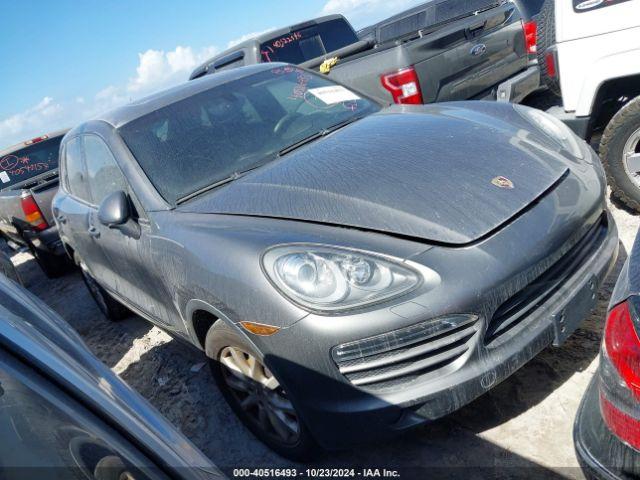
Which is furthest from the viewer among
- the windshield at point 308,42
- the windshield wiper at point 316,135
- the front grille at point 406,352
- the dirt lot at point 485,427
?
the windshield at point 308,42

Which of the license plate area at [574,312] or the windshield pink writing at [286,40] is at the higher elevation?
the windshield pink writing at [286,40]

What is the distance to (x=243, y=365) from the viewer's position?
2.46 metres

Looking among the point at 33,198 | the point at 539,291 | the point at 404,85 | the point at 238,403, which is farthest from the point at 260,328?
the point at 33,198

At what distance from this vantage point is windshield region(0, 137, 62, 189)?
754 centimetres

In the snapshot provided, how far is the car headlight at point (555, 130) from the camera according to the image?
8.97 ft

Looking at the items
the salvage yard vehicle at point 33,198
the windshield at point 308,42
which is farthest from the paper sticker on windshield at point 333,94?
the salvage yard vehicle at point 33,198

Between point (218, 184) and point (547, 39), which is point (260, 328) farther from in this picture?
point (547, 39)

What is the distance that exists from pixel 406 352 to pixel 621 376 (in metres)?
0.74

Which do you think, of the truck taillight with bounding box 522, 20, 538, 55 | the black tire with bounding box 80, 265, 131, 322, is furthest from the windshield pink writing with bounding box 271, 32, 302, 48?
the black tire with bounding box 80, 265, 131, 322

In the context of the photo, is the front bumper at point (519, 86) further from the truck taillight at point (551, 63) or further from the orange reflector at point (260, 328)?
the orange reflector at point (260, 328)

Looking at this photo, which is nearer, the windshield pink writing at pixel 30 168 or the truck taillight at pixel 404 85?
the truck taillight at pixel 404 85

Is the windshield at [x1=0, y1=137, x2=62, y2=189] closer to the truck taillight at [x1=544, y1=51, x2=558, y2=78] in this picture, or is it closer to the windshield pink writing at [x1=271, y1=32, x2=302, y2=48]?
the windshield pink writing at [x1=271, y1=32, x2=302, y2=48]

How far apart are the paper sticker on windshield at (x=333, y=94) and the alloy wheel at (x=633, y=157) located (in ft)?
5.93

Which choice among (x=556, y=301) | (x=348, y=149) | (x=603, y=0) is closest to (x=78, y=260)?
(x=348, y=149)
